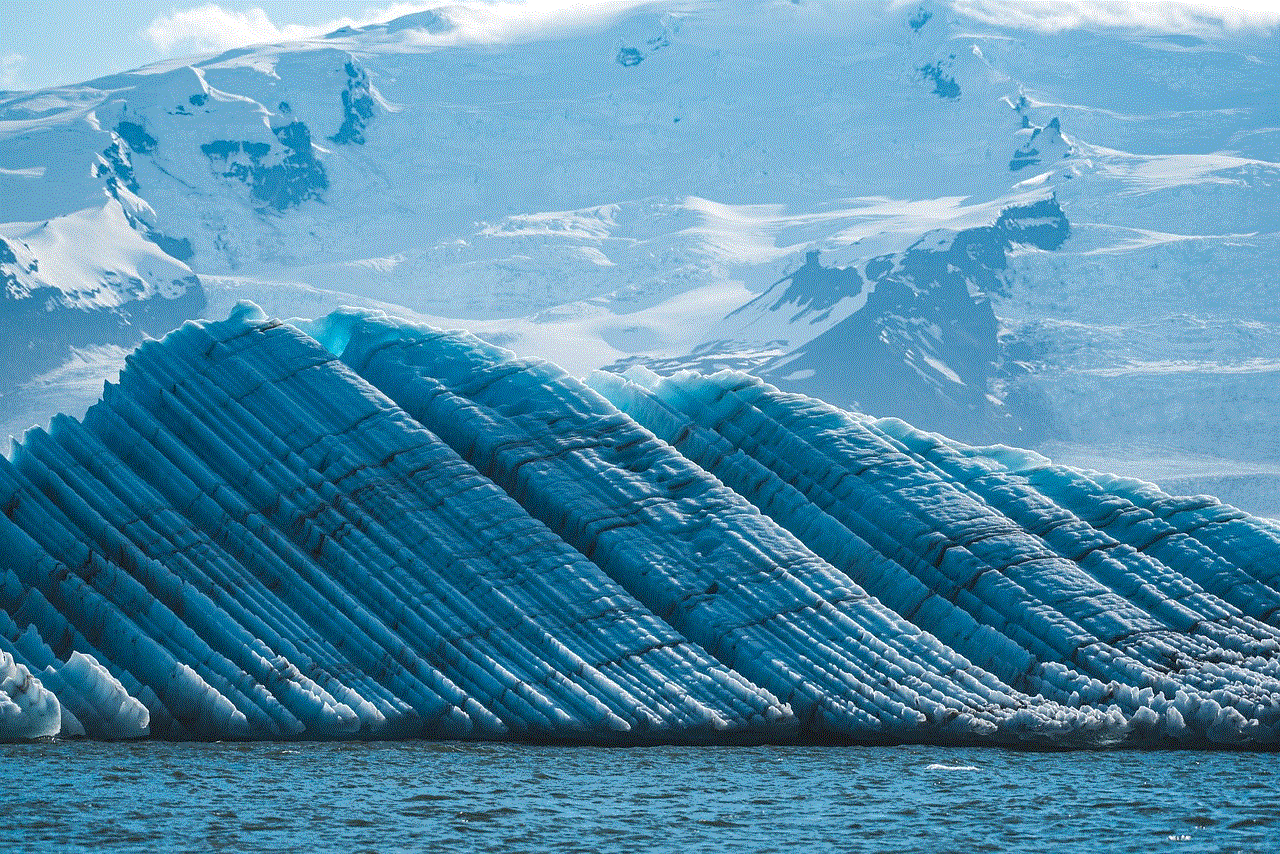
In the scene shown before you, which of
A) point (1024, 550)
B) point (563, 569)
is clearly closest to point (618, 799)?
point (563, 569)

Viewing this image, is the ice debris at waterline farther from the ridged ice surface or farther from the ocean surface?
the ocean surface

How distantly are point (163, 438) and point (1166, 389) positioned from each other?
12351cm

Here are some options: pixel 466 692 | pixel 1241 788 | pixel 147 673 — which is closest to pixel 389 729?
pixel 466 692

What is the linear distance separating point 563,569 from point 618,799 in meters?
7.85

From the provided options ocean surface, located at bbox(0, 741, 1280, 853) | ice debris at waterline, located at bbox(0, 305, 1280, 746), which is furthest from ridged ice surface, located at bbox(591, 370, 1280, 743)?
ocean surface, located at bbox(0, 741, 1280, 853)

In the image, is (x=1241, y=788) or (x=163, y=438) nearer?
(x=1241, y=788)

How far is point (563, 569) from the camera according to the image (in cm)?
3281

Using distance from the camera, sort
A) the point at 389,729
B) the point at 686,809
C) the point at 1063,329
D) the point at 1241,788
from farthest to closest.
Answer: the point at 1063,329 < the point at 389,729 < the point at 1241,788 < the point at 686,809

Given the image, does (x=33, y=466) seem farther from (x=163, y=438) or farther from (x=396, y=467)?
(x=396, y=467)

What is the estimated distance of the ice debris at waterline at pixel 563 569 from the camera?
2977 cm

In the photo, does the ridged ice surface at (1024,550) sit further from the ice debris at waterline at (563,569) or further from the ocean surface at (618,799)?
the ocean surface at (618,799)

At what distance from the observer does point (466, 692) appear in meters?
30.3

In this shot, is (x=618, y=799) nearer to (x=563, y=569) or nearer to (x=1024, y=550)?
(x=563, y=569)

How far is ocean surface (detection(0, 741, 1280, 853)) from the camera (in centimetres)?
2280
